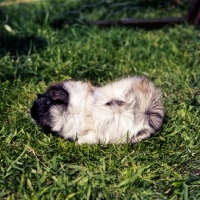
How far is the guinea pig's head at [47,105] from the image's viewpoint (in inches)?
129

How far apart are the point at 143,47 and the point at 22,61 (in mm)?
1385

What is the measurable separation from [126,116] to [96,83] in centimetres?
93

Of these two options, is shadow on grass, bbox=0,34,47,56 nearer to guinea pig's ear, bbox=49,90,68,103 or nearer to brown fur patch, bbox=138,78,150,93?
guinea pig's ear, bbox=49,90,68,103

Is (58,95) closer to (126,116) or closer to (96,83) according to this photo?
(126,116)

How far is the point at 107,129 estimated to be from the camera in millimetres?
3191

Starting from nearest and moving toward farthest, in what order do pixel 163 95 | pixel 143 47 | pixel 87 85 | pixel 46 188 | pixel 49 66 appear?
pixel 46 188 < pixel 87 85 < pixel 163 95 < pixel 49 66 < pixel 143 47

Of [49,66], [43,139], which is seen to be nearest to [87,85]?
[43,139]

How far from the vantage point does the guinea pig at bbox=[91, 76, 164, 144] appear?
3.19 meters

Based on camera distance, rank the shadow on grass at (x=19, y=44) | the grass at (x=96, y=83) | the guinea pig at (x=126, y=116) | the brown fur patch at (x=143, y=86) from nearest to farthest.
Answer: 1. the grass at (x=96, y=83)
2. the guinea pig at (x=126, y=116)
3. the brown fur patch at (x=143, y=86)
4. the shadow on grass at (x=19, y=44)

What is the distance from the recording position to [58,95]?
10.8ft

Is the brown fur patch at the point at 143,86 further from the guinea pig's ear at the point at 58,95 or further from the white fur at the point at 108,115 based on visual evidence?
the guinea pig's ear at the point at 58,95

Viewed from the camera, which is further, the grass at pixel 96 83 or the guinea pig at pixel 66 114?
the guinea pig at pixel 66 114

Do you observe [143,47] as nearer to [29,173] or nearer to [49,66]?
[49,66]

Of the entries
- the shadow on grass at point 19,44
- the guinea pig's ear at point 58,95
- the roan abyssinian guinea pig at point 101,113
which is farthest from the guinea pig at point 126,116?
the shadow on grass at point 19,44
